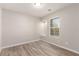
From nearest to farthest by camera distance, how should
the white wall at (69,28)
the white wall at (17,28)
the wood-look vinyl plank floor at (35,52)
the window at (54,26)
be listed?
1. the wood-look vinyl plank floor at (35,52)
2. the white wall at (69,28)
3. the white wall at (17,28)
4. the window at (54,26)

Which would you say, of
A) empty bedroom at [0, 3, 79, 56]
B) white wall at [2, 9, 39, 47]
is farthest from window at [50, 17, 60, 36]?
white wall at [2, 9, 39, 47]

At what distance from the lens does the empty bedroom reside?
3395 millimetres

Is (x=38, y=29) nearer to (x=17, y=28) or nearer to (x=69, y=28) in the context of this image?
(x=17, y=28)

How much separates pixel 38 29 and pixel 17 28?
2130mm

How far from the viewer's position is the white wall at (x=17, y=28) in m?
4.11

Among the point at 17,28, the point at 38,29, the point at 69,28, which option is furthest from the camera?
the point at 38,29

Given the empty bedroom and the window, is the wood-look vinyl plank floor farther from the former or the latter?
the window

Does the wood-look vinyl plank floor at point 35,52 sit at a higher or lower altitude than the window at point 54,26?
lower

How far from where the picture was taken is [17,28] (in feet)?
15.9

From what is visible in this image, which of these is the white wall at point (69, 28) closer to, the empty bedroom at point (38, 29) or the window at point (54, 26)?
the empty bedroom at point (38, 29)

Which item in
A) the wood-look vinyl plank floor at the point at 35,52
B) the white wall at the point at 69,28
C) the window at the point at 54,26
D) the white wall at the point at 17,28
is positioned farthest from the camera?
the window at the point at 54,26

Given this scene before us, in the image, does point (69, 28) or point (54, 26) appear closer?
point (69, 28)

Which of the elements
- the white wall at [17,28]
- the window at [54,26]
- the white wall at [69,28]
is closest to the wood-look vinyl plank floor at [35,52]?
the white wall at [69,28]

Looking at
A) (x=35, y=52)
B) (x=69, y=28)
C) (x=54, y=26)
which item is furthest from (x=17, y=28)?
(x=69, y=28)
